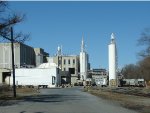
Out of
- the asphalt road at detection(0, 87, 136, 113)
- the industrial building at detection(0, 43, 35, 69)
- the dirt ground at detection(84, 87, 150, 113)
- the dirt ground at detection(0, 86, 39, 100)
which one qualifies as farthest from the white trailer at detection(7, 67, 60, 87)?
the asphalt road at detection(0, 87, 136, 113)

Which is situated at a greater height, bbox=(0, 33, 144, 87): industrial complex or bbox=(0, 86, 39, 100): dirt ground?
bbox=(0, 33, 144, 87): industrial complex

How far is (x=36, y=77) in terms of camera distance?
13362cm

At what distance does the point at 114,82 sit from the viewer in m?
160

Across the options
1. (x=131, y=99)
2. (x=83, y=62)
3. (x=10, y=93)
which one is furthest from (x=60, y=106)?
(x=83, y=62)

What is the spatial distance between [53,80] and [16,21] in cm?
9512

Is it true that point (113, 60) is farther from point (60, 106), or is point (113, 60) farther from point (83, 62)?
point (60, 106)

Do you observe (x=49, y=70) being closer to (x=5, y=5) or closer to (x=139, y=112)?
(x=5, y=5)

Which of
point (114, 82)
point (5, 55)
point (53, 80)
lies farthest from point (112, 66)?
point (5, 55)

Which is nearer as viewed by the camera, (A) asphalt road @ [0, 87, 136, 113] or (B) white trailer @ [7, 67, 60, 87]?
(A) asphalt road @ [0, 87, 136, 113]

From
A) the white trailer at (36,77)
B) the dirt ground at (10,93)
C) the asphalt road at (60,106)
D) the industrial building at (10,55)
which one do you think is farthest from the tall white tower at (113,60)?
the asphalt road at (60,106)

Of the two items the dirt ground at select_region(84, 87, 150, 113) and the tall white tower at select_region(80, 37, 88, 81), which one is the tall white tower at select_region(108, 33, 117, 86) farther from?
the dirt ground at select_region(84, 87, 150, 113)

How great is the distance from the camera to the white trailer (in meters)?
133

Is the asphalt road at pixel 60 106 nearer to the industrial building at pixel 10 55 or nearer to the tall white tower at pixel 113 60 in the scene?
the tall white tower at pixel 113 60

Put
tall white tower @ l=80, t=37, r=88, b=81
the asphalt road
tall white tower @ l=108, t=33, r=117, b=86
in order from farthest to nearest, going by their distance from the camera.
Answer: tall white tower @ l=80, t=37, r=88, b=81
tall white tower @ l=108, t=33, r=117, b=86
the asphalt road
